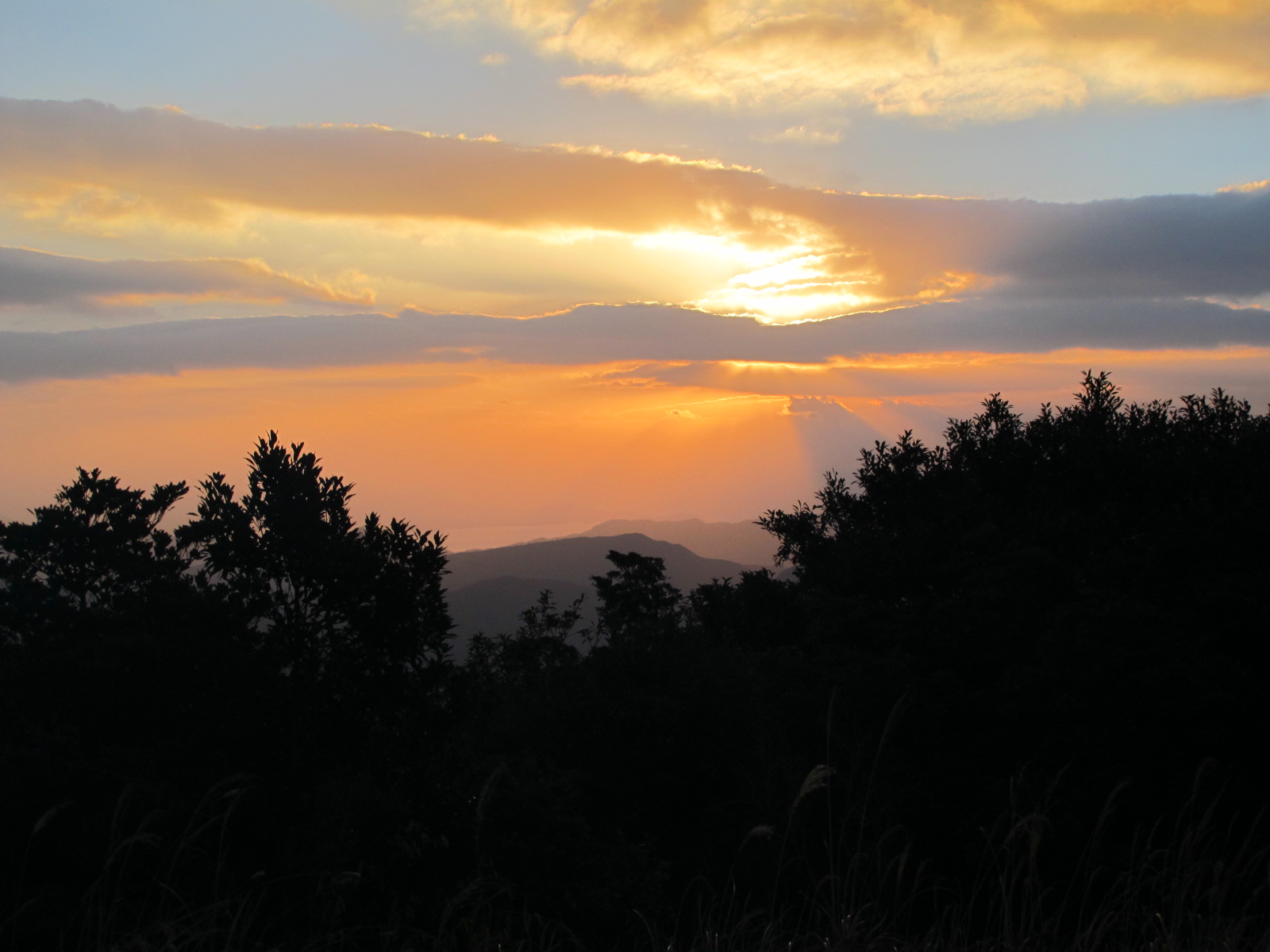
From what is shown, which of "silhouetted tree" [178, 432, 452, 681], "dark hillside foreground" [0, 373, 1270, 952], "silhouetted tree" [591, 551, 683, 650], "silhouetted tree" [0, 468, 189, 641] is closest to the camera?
"dark hillside foreground" [0, 373, 1270, 952]

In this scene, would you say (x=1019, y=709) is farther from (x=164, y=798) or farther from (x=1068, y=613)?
(x=164, y=798)

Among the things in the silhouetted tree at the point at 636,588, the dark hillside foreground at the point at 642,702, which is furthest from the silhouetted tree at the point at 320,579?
the silhouetted tree at the point at 636,588

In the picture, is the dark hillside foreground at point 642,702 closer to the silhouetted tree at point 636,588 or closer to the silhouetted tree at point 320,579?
the silhouetted tree at point 320,579

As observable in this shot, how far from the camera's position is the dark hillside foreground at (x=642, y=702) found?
14.0 meters

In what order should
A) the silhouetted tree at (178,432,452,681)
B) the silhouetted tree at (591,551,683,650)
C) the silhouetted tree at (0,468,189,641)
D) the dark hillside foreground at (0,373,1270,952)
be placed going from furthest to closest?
the silhouetted tree at (591,551,683,650) → the silhouetted tree at (0,468,189,641) → the silhouetted tree at (178,432,452,681) → the dark hillside foreground at (0,373,1270,952)

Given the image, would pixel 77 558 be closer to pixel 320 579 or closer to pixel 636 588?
pixel 320 579

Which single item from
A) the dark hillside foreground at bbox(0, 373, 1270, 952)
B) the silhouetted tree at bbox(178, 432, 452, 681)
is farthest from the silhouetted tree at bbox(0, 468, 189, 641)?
the silhouetted tree at bbox(178, 432, 452, 681)

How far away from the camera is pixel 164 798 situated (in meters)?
12.8

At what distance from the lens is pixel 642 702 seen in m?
22.8

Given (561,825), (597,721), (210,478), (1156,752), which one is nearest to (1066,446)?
(1156,752)

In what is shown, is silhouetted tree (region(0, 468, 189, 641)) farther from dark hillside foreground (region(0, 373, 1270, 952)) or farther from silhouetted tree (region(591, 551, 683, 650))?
silhouetted tree (region(591, 551, 683, 650))

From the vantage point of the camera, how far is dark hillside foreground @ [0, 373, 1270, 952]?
14.0 m

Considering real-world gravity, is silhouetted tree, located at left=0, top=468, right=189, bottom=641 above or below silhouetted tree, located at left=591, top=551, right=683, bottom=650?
above

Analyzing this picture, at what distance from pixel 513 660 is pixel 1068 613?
1214 inches
